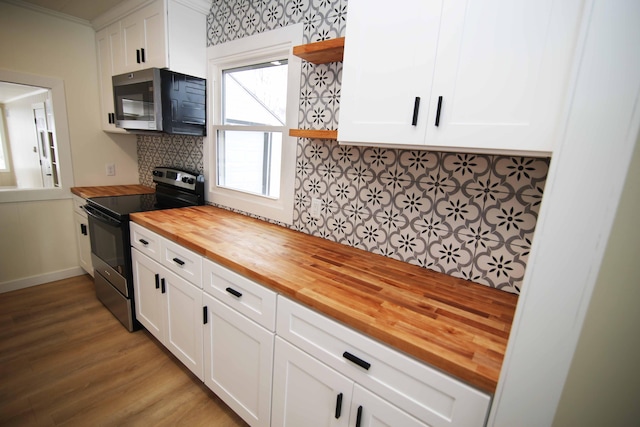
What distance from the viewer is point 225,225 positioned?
71.7 inches

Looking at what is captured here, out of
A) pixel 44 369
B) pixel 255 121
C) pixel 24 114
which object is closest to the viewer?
pixel 44 369

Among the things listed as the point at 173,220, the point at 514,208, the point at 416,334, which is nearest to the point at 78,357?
the point at 173,220

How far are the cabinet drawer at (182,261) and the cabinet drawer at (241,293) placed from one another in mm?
67

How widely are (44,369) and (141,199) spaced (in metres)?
1.30

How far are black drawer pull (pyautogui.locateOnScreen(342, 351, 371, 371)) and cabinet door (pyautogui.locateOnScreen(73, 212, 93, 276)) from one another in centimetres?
288

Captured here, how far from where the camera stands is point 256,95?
6.80 feet

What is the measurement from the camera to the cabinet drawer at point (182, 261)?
1456 mm

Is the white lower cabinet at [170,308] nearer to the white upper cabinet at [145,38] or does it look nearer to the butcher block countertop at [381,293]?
the butcher block countertop at [381,293]

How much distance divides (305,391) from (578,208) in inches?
40.4

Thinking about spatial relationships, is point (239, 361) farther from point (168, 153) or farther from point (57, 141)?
point (57, 141)

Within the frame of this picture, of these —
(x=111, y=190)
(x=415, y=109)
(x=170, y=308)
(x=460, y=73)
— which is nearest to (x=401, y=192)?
(x=415, y=109)

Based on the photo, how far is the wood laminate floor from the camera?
1.47 meters

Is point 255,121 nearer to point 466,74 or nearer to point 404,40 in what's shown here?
point 404,40

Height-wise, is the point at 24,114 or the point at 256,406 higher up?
the point at 24,114
